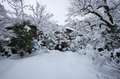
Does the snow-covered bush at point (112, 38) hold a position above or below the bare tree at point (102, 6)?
below

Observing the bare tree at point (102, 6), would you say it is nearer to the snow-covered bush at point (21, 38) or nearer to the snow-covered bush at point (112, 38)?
the snow-covered bush at point (112, 38)

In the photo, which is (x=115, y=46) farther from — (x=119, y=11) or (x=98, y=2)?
(x=119, y=11)

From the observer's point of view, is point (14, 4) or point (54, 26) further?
point (54, 26)

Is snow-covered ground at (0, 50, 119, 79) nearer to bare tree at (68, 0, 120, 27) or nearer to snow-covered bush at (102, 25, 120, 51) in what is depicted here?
snow-covered bush at (102, 25, 120, 51)

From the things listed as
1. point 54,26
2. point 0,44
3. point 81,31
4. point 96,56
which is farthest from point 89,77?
point 0,44

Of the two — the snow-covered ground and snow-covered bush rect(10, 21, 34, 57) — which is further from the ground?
snow-covered bush rect(10, 21, 34, 57)

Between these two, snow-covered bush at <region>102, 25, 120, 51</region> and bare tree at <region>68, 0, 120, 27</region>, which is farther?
bare tree at <region>68, 0, 120, 27</region>

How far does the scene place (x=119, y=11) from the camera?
4129 millimetres

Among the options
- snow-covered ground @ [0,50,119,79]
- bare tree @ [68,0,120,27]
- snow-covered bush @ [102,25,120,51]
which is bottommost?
snow-covered ground @ [0,50,119,79]

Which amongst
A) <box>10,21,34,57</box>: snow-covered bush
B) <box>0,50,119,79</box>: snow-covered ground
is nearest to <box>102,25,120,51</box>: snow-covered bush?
<box>0,50,119,79</box>: snow-covered ground

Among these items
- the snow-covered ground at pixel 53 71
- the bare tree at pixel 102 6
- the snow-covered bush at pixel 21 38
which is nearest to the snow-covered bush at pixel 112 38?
the snow-covered ground at pixel 53 71

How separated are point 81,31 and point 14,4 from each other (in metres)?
8.49

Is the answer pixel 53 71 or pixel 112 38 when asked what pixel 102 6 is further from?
pixel 53 71

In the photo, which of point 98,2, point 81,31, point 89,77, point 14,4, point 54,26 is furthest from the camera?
point 54,26
